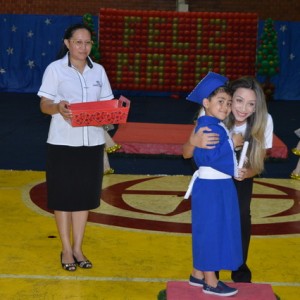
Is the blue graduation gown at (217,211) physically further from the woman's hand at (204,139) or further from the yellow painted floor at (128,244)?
the yellow painted floor at (128,244)

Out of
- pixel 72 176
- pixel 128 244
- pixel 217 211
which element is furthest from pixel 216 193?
pixel 128 244

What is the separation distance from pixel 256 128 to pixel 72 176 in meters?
1.60

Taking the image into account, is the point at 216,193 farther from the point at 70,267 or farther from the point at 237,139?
the point at 70,267

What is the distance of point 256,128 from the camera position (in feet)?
17.0

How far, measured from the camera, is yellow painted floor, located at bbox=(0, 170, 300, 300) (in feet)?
18.9

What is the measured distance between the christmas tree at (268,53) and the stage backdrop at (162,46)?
689 millimetres

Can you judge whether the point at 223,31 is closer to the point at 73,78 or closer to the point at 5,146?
the point at 5,146

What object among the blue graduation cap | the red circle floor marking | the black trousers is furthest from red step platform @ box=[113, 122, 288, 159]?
the blue graduation cap

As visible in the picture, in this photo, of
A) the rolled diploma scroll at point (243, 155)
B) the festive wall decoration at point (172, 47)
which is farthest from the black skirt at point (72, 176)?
the festive wall decoration at point (172, 47)

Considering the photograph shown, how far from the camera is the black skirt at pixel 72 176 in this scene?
235 inches

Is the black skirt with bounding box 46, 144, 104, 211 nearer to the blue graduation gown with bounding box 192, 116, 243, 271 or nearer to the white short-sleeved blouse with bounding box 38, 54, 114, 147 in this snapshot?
the white short-sleeved blouse with bounding box 38, 54, 114, 147

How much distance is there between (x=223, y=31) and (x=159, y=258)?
13.2 m

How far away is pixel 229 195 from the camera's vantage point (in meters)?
5.01

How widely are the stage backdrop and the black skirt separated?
13.2 meters
